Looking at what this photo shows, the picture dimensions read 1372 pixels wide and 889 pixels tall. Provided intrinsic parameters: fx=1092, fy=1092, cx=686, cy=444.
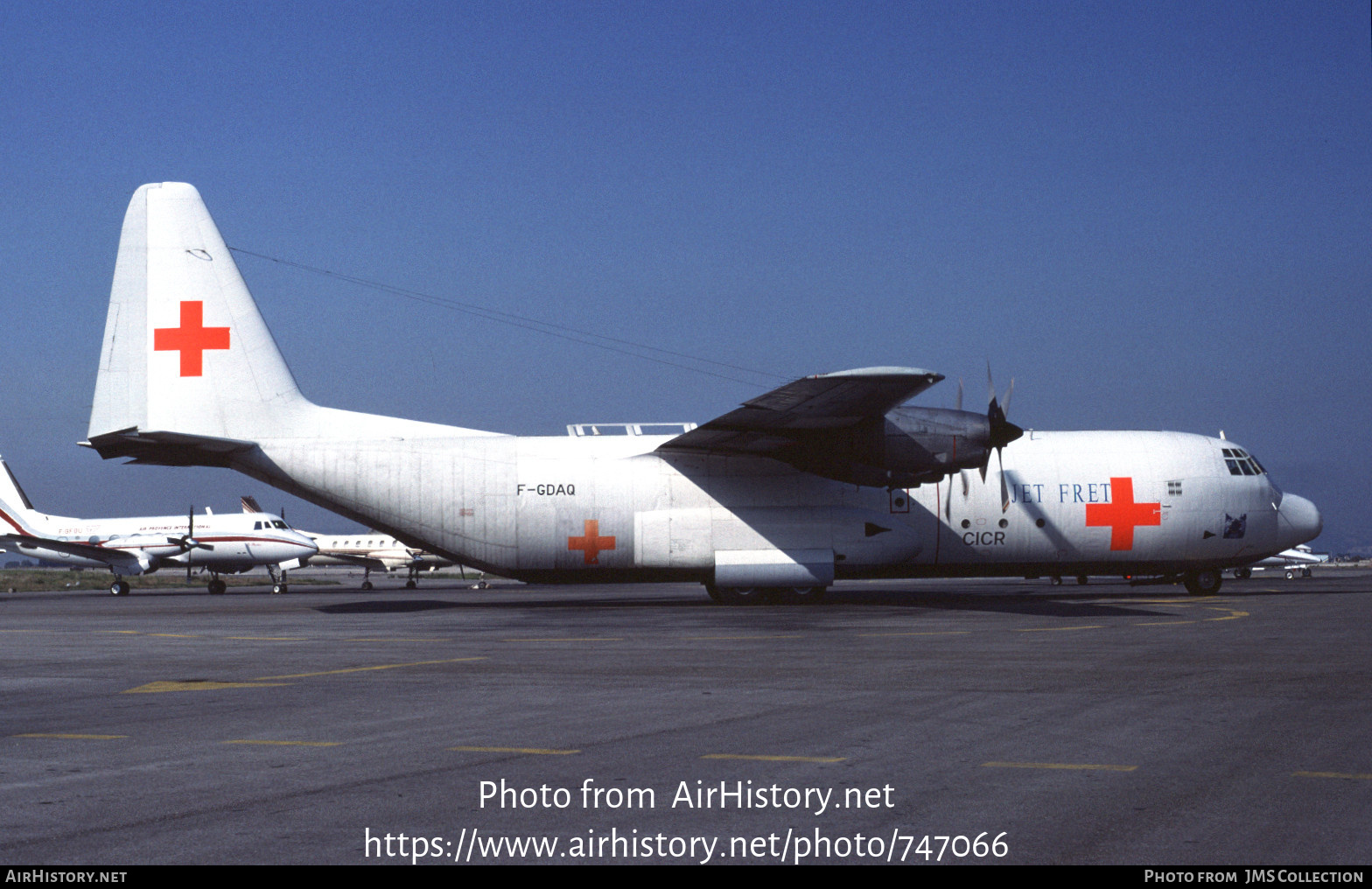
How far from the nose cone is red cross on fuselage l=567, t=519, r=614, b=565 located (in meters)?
19.2

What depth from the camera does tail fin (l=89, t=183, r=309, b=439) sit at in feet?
90.4

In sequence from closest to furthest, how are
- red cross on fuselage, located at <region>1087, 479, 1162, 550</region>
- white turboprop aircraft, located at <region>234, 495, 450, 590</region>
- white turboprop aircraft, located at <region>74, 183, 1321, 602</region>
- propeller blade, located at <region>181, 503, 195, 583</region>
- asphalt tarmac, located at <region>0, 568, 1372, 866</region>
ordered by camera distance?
asphalt tarmac, located at <region>0, 568, 1372, 866</region>, white turboprop aircraft, located at <region>74, 183, 1321, 602</region>, red cross on fuselage, located at <region>1087, 479, 1162, 550</region>, propeller blade, located at <region>181, 503, 195, 583</region>, white turboprop aircraft, located at <region>234, 495, 450, 590</region>

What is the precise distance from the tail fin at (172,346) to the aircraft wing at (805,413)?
11.0 metres

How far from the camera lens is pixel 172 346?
27.8 meters

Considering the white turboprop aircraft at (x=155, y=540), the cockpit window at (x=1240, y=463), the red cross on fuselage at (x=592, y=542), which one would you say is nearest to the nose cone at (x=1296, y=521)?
the cockpit window at (x=1240, y=463)

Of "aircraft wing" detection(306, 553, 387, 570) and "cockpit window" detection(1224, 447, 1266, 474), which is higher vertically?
"cockpit window" detection(1224, 447, 1266, 474)

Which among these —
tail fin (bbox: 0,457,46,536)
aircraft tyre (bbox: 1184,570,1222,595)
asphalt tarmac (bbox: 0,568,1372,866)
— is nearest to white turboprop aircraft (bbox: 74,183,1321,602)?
aircraft tyre (bbox: 1184,570,1222,595)

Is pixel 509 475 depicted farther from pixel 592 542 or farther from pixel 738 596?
pixel 738 596

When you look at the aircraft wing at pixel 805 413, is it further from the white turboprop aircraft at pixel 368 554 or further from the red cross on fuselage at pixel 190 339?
the white turboprop aircraft at pixel 368 554

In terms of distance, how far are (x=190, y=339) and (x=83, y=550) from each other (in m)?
36.0

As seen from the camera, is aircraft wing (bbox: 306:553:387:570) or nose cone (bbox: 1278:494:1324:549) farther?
aircraft wing (bbox: 306:553:387:570)

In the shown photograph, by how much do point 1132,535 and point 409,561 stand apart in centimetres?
4904

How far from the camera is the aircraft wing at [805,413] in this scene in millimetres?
22297

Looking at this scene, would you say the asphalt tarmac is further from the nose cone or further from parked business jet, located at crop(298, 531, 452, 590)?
parked business jet, located at crop(298, 531, 452, 590)
